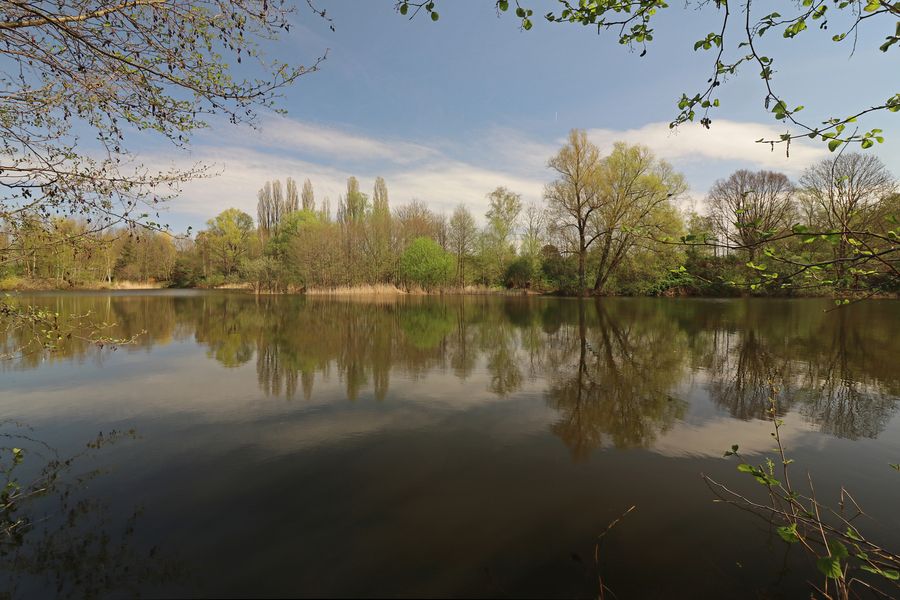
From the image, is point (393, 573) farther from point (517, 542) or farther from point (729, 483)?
point (729, 483)

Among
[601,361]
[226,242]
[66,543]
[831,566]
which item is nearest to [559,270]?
[601,361]

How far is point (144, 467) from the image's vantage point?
4.46 meters

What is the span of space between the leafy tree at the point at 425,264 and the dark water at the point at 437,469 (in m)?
36.5

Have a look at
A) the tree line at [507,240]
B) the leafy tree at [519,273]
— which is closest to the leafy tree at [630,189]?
the tree line at [507,240]

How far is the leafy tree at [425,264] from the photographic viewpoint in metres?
46.4

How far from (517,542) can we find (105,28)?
5830mm

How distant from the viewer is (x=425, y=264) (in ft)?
152

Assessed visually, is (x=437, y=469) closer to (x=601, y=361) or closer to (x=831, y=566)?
(x=831, y=566)

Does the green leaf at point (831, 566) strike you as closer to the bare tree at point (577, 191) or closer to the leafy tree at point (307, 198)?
the bare tree at point (577, 191)

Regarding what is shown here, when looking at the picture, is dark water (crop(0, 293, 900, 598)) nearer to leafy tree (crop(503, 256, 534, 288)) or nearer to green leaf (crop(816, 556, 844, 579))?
green leaf (crop(816, 556, 844, 579))

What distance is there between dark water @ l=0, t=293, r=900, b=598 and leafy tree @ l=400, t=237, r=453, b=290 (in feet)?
120

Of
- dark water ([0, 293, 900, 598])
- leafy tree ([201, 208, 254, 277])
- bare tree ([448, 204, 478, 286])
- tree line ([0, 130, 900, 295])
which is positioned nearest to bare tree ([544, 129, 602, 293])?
tree line ([0, 130, 900, 295])

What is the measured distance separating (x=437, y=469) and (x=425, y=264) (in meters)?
42.4

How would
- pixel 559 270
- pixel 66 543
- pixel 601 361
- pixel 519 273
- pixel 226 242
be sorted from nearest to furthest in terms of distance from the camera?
pixel 66 543
pixel 601 361
pixel 559 270
pixel 519 273
pixel 226 242
